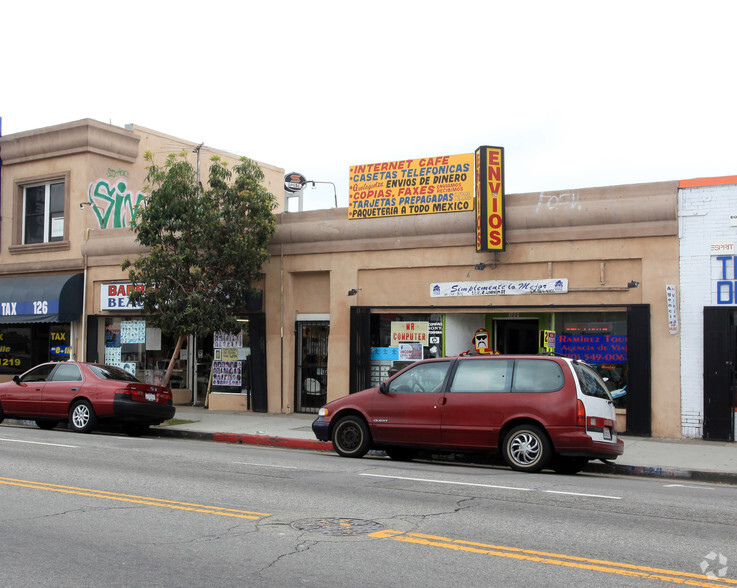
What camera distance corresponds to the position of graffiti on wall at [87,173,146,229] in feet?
77.4

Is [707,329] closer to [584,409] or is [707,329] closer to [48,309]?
[584,409]

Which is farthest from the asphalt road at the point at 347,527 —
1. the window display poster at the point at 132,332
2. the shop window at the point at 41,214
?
the shop window at the point at 41,214

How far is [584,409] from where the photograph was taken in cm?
1083

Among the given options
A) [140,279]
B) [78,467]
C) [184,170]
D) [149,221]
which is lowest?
[78,467]

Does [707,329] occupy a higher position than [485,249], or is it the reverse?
[485,249]

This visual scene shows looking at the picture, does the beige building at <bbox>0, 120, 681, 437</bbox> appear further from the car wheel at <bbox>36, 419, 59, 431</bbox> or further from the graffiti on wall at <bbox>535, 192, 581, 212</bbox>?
the car wheel at <bbox>36, 419, 59, 431</bbox>

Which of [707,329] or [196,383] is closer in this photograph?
[707,329]

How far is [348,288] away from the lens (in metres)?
19.0

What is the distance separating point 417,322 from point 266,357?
13.9ft

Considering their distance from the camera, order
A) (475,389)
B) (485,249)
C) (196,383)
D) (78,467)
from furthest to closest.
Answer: (196,383) → (485,249) → (475,389) → (78,467)

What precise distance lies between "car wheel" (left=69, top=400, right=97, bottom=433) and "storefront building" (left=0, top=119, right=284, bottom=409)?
171 inches

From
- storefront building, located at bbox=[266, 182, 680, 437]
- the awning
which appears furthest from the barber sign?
storefront building, located at bbox=[266, 182, 680, 437]

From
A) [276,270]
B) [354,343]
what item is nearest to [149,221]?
[276,270]

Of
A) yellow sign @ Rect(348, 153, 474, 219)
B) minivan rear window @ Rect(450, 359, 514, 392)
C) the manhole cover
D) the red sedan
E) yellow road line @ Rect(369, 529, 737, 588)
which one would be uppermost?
yellow sign @ Rect(348, 153, 474, 219)
